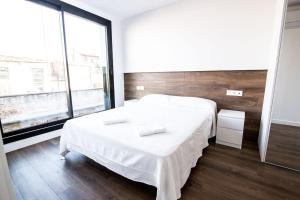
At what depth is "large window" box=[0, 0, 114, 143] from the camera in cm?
257

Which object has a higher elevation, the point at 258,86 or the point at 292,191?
the point at 258,86

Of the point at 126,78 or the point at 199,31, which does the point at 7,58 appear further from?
the point at 199,31

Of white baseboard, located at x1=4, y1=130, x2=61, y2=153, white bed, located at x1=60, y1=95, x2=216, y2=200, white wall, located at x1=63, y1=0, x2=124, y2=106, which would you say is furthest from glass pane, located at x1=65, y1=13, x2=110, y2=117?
white bed, located at x1=60, y1=95, x2=216, y2=200

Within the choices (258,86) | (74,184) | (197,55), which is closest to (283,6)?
(258,86)

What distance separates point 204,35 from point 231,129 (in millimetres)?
1827

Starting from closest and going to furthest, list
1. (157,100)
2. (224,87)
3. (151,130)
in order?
(151,130)
(224,87)
(157,100)

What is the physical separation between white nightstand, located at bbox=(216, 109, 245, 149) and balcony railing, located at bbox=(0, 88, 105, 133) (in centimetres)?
304

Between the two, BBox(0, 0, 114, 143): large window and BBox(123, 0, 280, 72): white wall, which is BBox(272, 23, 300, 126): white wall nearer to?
BBox(123, 0, 280, 72): white wall

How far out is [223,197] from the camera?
58.3 inches

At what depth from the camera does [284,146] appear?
93.9 inches

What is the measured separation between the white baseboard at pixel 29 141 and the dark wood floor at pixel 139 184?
0.71 feet

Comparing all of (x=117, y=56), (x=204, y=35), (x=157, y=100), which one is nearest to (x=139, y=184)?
(x=157, y=100)

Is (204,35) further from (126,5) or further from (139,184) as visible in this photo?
(139,184)

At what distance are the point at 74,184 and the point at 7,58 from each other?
2.53 m
